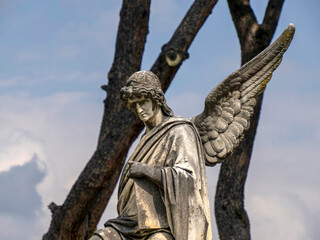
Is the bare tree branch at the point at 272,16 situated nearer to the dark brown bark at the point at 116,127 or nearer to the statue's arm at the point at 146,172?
the dark brown bark at the point at 116,127

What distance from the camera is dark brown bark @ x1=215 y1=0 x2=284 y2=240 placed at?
15.0m

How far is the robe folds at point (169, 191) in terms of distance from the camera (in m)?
8.24

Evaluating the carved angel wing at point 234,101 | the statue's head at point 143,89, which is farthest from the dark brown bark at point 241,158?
the statue's head at point 143,89

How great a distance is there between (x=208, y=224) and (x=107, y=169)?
6139mm

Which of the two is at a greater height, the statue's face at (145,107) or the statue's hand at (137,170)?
the statue's face at (145,107)

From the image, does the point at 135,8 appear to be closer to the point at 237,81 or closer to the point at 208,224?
the point at 237,81

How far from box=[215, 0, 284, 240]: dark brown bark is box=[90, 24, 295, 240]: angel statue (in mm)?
5947

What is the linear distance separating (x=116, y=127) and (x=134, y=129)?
28 cm

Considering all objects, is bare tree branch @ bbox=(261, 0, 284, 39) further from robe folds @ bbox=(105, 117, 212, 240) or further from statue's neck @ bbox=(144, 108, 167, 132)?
robe folds @ bbox=(105, 117, 212, 240)

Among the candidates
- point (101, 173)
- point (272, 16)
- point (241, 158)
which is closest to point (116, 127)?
point (101, 173)

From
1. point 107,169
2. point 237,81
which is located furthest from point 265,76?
point 107,169

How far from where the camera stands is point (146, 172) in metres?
8.32

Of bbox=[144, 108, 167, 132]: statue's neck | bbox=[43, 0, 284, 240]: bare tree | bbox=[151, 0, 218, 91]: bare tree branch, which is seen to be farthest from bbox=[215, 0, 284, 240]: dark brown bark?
bbox=[144, 108, 167, 132]: statue's neck

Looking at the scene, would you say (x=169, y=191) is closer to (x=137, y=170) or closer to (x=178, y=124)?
(x=137, y=170)
